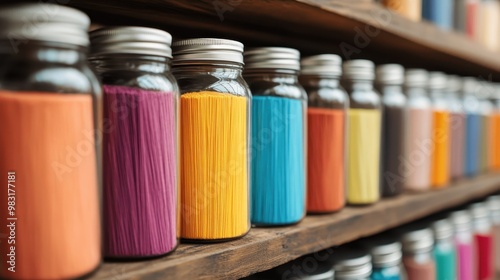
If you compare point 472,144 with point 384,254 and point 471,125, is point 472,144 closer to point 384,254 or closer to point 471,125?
point 471,125

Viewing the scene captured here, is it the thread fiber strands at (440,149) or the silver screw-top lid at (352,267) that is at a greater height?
the thread fiber strands at (440,149)

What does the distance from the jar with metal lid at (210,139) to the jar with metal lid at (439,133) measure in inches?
22.4

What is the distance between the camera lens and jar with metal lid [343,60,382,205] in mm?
769

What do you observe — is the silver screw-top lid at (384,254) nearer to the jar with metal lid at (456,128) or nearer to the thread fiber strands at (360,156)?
the thread fiber strands at (360,156)

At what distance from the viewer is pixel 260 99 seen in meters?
0.60

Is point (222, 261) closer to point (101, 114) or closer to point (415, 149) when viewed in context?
point (101, 114)

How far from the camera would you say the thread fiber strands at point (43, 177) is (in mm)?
353

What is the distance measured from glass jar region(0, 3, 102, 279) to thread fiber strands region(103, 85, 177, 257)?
0.19ft

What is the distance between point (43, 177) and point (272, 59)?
1.15 feet

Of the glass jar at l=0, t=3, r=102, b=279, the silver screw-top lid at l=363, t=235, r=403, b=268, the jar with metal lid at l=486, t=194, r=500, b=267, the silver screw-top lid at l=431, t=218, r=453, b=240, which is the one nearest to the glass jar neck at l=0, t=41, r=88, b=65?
the glass jar at l=0, t=3, r=102, b=279

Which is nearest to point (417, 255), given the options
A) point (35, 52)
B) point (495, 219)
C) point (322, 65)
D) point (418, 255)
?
point (418, 255)

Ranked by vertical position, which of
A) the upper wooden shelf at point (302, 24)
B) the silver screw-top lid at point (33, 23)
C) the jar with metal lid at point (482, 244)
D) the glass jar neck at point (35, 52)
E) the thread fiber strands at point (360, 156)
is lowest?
the jar with metal lid at point (482, 244)

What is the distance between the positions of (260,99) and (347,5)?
7.7 inches

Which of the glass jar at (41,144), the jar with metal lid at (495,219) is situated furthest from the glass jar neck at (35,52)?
the jar with metal lid at (495,219)
